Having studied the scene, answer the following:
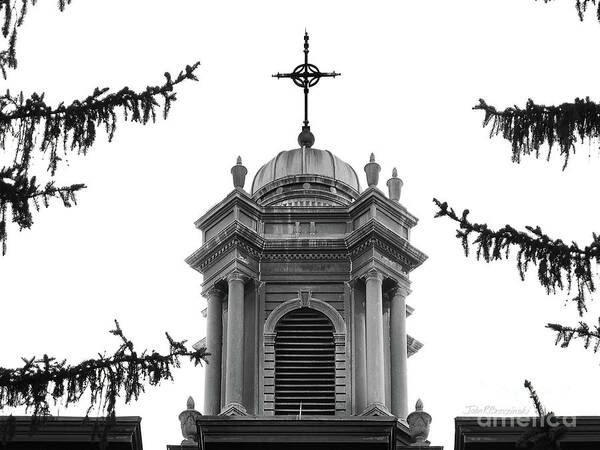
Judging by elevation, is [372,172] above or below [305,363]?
above

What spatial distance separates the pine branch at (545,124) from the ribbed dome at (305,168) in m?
23.2

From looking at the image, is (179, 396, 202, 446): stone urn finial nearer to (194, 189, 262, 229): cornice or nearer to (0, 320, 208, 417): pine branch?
(194, 189, 262, 229): cornice

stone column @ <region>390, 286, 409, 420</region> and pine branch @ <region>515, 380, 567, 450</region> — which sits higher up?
stone column @ <region>390, 286, 409, 420</region>

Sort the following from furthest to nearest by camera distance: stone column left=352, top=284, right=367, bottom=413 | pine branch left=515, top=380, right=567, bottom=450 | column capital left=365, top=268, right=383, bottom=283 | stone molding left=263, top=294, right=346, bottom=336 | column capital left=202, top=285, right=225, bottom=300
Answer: column capital left=202, top=285, right=225, bottom=300 → column capital left=365, top=268, right=383, bottom=283 → stone molding left=263, top=294, right=346, bottom=336 → stone column left=352, top=284, right=367, bottom=413 → pine branch left=515, top=380, right=567, bottom=450

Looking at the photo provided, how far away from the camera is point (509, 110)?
1762cm

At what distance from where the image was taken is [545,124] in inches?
693

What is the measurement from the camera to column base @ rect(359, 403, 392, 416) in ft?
117

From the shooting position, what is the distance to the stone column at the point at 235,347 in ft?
120

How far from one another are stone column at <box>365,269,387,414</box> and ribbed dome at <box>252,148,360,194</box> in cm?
364

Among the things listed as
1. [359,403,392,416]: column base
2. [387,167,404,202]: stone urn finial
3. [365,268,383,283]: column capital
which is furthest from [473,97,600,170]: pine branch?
[387,167,404,202]: stone urn finial

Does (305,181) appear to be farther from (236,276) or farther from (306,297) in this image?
(236,276)

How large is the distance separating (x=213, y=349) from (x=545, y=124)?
70.3ft

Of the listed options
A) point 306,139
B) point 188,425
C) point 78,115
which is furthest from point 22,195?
point 306,139

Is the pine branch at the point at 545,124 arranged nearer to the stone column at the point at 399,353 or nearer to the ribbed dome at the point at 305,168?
the stone column at the point at 399,353
